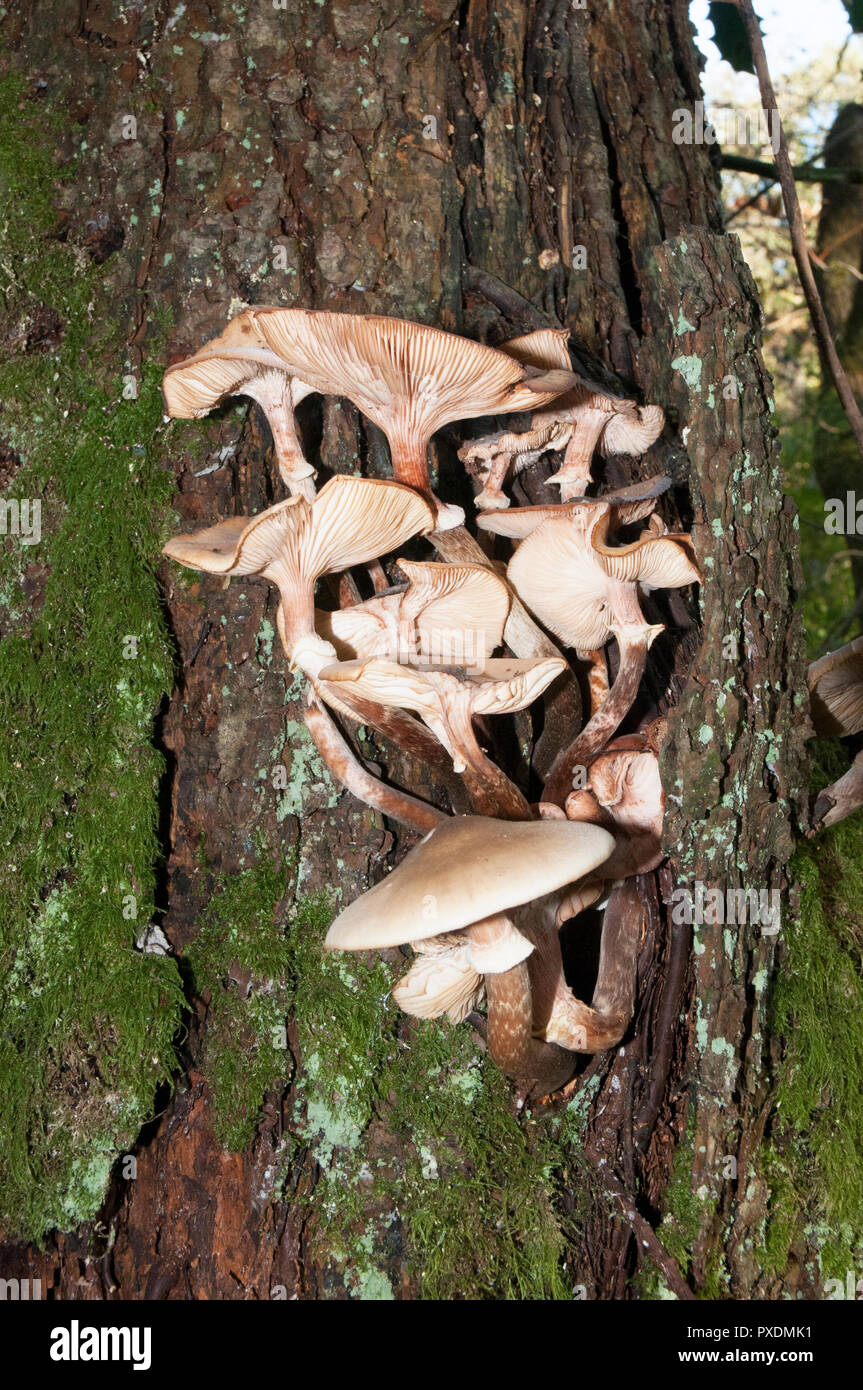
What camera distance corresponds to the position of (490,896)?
6.67 feet

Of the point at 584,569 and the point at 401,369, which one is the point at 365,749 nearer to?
the point at 584,569

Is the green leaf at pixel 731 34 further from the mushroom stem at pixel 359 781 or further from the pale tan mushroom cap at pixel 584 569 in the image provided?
the mushroom stem at pixel 359 781

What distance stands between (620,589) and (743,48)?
11.8ft

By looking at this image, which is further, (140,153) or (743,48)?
(743,48)

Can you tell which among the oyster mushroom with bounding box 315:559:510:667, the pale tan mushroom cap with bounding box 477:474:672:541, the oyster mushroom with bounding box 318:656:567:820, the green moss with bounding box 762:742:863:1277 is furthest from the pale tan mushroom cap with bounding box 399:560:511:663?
the green moss with bounding box 762:742:863:1277

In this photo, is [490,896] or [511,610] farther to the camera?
[511,610]

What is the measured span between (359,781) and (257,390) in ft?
3.86

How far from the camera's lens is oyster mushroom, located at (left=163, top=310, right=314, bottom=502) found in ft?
8.42

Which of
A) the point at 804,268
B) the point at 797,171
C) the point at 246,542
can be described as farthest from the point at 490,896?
the point at 797,171

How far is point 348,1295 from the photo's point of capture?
255 cm

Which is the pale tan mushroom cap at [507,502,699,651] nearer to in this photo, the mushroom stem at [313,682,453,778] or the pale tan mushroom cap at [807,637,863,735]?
the mushroom stem at [313,682,453,778]

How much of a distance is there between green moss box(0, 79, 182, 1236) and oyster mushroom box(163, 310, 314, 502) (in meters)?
0.32

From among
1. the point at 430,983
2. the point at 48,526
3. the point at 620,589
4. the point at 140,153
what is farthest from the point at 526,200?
the point at 430,983
